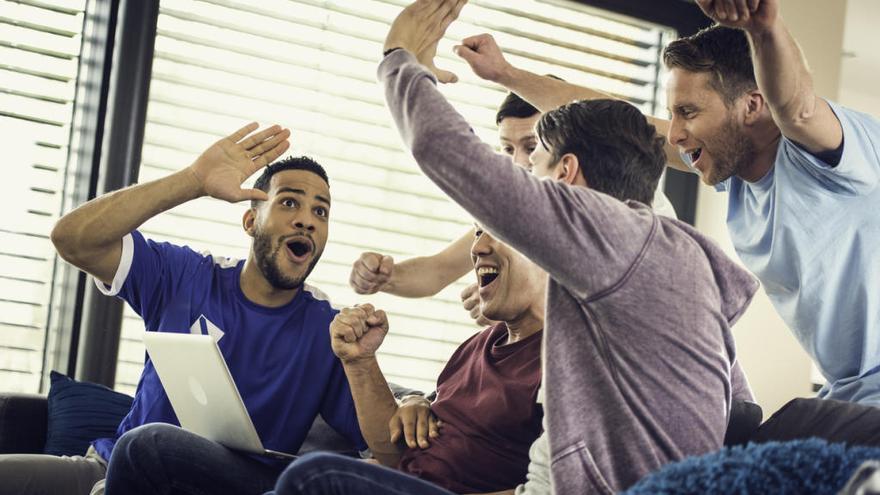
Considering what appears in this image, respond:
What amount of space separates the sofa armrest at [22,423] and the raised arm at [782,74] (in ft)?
6.93

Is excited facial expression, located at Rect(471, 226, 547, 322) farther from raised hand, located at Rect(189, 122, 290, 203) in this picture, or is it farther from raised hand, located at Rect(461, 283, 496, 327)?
raised hand, located at Rect(189, 122, 290, 203)

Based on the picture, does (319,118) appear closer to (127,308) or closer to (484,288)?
(127,308)

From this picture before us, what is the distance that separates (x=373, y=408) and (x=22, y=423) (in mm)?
1249

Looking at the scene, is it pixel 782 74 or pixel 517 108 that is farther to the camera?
pixel 517 108

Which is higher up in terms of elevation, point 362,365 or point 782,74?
point 782,74

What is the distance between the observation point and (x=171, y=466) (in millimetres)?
1980

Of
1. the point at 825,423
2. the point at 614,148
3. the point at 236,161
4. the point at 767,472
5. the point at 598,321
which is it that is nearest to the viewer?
the point at 767,472

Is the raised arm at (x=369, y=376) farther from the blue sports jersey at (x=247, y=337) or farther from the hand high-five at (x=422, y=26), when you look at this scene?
the hand high-five at (x=422, y=26)

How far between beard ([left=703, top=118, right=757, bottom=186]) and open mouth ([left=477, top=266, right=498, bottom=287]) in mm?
482

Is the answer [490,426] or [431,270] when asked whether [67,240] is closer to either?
[431,270]

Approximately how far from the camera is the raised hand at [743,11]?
5.42 feet

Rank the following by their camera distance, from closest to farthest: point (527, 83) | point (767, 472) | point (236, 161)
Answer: point (767, 472) → point (527, 83) → point (236, 161)

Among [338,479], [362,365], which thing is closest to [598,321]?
[338,479]

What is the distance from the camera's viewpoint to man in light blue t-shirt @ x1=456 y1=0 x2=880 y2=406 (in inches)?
71.0
